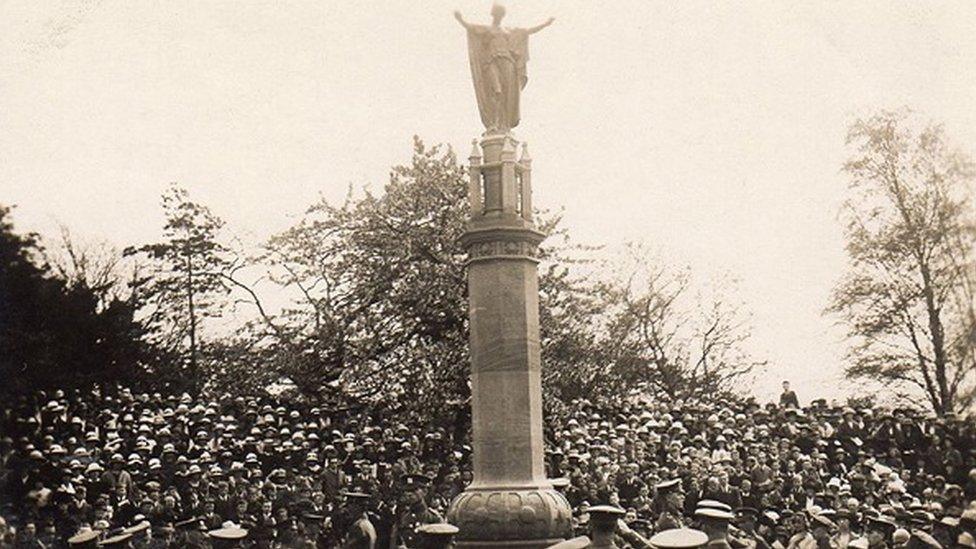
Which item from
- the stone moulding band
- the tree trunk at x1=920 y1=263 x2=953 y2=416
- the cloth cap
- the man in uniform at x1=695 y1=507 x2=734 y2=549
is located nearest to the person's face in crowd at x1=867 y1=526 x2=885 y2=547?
the man in uniform at x1=695 y1=507 x2=734 y2=549

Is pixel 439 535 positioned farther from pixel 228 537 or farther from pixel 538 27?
pixel 538 27

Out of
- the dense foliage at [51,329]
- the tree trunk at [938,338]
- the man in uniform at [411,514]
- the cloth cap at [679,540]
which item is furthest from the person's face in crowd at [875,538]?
the tree trunk at [938,338]

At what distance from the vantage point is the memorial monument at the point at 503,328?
A: 34.3ft

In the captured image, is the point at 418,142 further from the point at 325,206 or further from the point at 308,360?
the point at 308,360

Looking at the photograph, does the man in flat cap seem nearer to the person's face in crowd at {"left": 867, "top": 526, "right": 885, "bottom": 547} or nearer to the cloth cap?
the cloth cap

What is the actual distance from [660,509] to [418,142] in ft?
50.0

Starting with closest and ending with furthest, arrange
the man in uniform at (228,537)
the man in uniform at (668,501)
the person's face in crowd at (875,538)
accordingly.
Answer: the man in uniform at (228,537) → the person's face in crowd at (875,538) → the man in uniform at (668,501)

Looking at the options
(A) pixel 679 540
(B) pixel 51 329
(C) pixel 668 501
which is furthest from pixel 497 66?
(B) pixel 51 329

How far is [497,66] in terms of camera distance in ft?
39.0

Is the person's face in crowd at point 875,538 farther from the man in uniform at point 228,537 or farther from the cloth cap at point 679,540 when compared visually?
the man in uniform at point 228,537

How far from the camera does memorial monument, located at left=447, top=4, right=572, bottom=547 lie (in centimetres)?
1046

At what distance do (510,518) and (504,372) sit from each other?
1.47 m

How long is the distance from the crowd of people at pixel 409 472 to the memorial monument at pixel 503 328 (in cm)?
140

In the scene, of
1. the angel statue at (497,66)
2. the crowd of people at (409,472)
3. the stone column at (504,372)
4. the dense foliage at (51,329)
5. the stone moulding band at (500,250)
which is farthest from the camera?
the dense foliage at (51,329)
